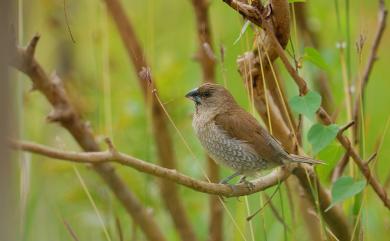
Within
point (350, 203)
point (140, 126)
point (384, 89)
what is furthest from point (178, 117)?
point (384, 89)

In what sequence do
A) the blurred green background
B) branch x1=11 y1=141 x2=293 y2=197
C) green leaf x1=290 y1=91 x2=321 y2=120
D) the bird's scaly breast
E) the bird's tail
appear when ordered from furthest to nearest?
the blurred green background, the bird's scaly breast, the bird's tail, green leaf x1=290 y1=91 x2=321 y2=120, branch x1=11 y1=141 x2=293 y2=197

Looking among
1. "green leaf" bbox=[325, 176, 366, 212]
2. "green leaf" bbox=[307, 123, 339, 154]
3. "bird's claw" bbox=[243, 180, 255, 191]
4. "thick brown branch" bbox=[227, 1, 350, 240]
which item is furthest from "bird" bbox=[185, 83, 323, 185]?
"green leaf" bbox=[307, 123, 339, 154]

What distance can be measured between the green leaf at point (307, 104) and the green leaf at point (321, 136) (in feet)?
0.42

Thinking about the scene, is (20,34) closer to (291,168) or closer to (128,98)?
(291,168)

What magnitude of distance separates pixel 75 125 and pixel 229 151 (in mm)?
641

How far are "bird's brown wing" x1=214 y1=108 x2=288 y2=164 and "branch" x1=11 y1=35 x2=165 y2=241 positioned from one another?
0.53 m

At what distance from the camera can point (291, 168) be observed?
3016 mm

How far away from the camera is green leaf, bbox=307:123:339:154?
2.46 m

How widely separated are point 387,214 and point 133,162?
2474 millimetres

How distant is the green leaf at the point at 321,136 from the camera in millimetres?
2465

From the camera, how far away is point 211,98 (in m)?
3.40

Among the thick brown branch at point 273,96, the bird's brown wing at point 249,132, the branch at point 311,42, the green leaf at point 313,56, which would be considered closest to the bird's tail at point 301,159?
the thick brown branch at point 273,96

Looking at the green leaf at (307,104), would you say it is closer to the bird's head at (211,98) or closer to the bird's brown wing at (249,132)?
the bird's brown wing at (249,132)

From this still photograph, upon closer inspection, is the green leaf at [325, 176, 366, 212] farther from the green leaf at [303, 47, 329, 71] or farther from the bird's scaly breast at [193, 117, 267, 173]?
the bird's scaly breast at [193, 117, 267, 173]
